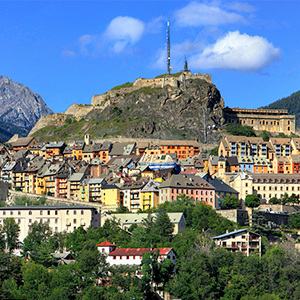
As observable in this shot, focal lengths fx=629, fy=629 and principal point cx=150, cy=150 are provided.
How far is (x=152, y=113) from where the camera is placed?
173 meters

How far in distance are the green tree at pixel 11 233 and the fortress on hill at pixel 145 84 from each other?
3508 inches

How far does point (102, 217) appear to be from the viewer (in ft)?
341

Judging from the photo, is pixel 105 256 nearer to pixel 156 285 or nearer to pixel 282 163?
pixel 156 285

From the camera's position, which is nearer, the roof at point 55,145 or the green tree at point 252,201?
the green tree at point 252,201

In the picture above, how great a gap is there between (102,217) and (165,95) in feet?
256

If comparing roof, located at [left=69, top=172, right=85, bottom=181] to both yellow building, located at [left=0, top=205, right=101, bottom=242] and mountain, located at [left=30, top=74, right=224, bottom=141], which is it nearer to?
yellow building, located at [left=0, top=205, right=101, bottom=242]

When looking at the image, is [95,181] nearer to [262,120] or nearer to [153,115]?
[153,115]

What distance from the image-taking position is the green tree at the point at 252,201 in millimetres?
110856

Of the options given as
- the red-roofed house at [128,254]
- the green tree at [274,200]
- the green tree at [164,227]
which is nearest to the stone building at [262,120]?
the green tree at [274,200]

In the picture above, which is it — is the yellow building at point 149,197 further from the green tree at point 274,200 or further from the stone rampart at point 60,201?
the green tree at point 274,200

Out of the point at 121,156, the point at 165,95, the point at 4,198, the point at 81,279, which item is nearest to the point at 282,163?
the point at 121,156

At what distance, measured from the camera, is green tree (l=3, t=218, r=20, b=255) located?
318ft

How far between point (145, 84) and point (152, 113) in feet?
51.2

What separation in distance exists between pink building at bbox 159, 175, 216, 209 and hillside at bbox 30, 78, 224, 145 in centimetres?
5187
